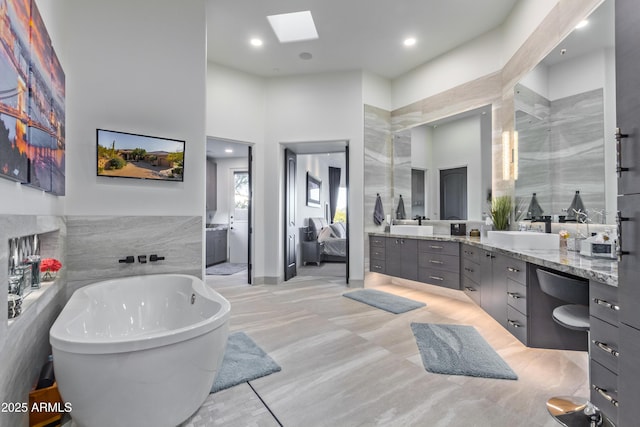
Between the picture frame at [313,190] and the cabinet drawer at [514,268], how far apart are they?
16.6ft

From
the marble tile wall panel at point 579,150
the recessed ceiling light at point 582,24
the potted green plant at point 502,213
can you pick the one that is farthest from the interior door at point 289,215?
the recessed ceiling light at point 582,24

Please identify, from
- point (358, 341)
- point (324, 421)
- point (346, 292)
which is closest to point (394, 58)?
point (346, 292)

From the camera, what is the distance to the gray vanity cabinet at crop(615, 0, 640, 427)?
107cm

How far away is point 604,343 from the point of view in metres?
1.40

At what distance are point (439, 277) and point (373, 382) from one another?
2.06 meters

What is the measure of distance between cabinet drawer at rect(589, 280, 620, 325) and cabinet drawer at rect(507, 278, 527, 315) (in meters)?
0.73

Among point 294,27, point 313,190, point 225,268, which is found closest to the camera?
point 294,27

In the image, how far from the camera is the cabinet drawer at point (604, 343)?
1.33 metres

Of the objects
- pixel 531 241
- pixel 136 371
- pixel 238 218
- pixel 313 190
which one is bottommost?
pixel 136 371

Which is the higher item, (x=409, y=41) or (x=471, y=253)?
(x=409, y=41)

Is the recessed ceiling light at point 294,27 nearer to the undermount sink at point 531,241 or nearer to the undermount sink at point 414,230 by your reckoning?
the undermount sink at point 414,230

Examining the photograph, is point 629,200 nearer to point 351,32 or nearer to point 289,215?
point 351,32

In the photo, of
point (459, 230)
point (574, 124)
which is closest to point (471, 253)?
point (459, 230)

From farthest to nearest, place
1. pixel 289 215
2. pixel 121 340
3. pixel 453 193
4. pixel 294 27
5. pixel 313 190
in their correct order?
pixel 313 190 < pixel 289 215 < pixel 453 193 < pixel 294 27 < pixel 121 340
